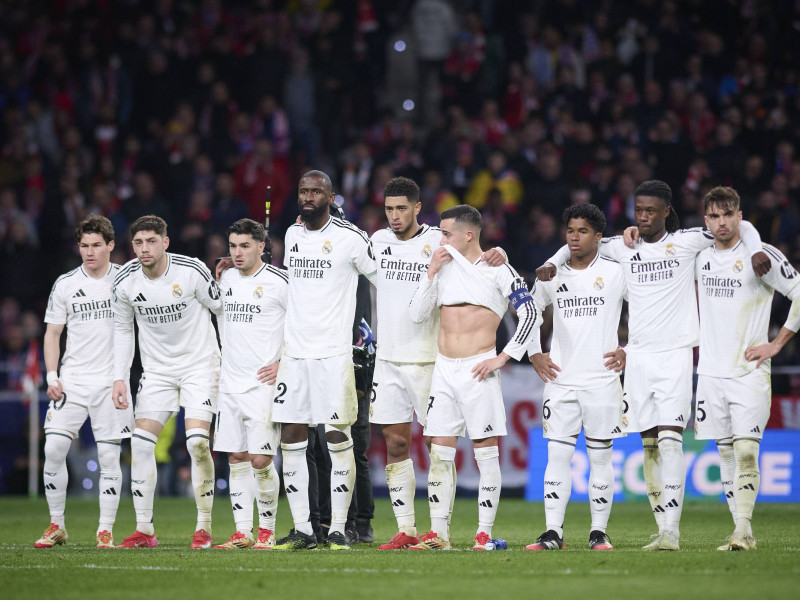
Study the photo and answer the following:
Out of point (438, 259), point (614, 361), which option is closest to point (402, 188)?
Answer: point (438, 259)

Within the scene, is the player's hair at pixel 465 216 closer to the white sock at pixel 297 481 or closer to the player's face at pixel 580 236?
the player's face at pixel 580 236

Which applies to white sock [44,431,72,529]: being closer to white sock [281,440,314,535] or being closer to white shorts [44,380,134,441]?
white shorts [44,380,134,441]

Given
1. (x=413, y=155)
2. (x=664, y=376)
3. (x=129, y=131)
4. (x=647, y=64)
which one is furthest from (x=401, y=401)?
(x=129, y=131)

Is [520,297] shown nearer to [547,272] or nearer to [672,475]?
[547,272]

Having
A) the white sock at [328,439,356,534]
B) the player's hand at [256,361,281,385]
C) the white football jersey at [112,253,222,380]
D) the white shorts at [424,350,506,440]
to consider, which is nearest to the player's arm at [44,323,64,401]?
the white football jersey at [112,253,222,380]

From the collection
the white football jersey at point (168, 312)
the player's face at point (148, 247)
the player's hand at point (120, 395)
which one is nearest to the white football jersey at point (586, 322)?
the white football jersey at point (168, 312)

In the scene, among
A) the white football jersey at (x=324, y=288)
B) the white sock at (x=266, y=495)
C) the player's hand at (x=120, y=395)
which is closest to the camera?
the white football jersey at (x=324, y=288)

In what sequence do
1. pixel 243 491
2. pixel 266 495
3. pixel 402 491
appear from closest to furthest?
pixel 402 491
pixel 266 495
pixel 243 491

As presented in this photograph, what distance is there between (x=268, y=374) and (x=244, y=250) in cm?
113

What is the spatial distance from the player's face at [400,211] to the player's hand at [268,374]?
158 centimetres

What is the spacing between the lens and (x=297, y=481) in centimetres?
1054

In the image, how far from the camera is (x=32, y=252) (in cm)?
2053

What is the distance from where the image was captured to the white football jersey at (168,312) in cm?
1127

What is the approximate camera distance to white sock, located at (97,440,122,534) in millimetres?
11062
